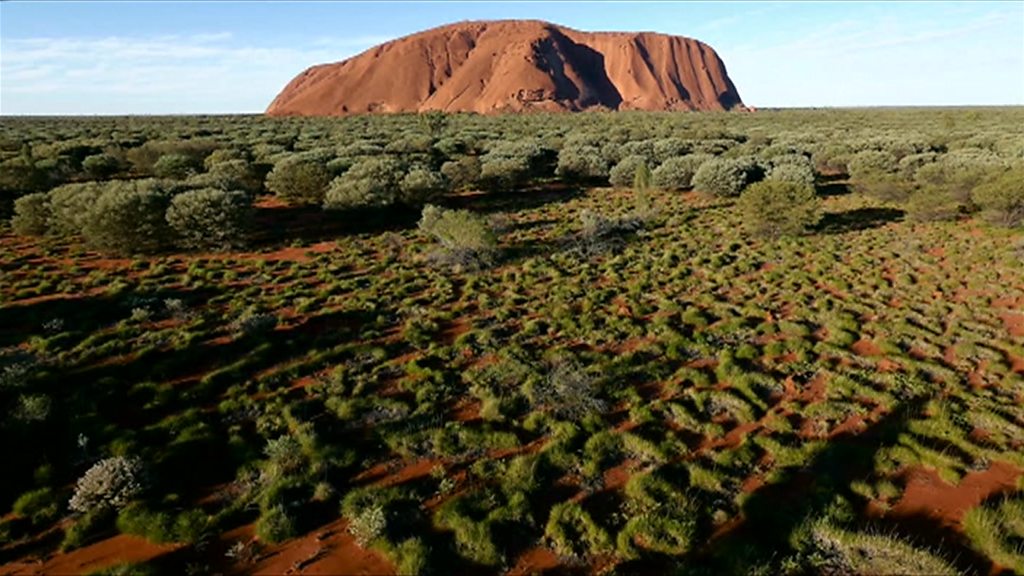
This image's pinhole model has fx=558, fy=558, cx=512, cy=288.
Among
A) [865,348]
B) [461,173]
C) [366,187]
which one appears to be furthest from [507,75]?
[865,348]

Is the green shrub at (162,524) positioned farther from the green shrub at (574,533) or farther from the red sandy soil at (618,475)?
the red sandy soil at (618,475)

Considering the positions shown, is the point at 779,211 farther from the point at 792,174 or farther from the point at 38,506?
the point at 38,506

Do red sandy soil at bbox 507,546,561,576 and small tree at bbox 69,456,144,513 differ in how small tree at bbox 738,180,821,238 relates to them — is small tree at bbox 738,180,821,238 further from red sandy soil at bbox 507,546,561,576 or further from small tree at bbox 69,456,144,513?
small tree at bbox 69,456,144,513

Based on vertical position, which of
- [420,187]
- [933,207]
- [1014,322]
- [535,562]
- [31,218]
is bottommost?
[535,562]

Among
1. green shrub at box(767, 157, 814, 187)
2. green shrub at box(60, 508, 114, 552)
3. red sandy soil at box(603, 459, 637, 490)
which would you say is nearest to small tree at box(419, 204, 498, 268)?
red sandy soil at box(603, 459, 637, 490)

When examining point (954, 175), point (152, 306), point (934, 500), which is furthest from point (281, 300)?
point (954, 175)

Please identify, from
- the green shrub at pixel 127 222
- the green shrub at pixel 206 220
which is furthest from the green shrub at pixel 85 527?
the green shrub at pixel 127 222
